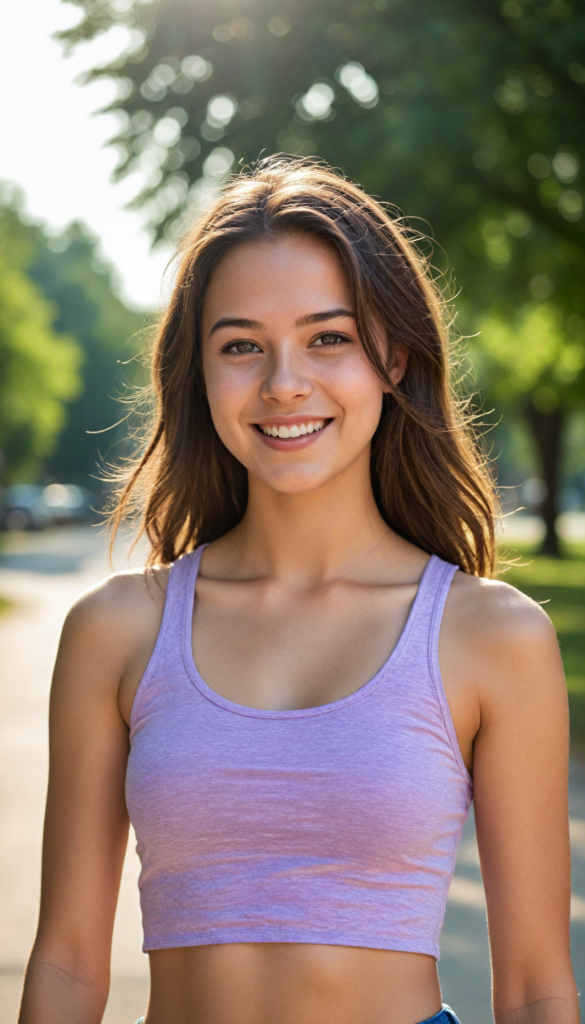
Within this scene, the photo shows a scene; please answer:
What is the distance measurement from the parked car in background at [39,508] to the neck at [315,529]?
37117 millimetres

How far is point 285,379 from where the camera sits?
2.14 meters

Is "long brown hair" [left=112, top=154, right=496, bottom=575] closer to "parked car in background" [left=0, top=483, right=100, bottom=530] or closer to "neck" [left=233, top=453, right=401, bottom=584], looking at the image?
"neck" [left=233, top=453, right=401, bottom=584]

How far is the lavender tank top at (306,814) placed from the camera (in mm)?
1905

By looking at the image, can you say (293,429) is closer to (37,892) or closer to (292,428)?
(292,428)

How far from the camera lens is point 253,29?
9570mm

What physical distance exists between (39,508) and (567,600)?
29.6 m

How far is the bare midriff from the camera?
1895mm

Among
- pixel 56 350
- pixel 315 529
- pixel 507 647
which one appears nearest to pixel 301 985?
pixel 507 647

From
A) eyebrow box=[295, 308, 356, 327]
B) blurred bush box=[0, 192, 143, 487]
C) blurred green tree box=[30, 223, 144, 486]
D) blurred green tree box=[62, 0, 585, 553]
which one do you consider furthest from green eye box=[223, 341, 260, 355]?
blurred green tree box=[30, 223, 144, 486]

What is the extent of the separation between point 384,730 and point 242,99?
8953 mm

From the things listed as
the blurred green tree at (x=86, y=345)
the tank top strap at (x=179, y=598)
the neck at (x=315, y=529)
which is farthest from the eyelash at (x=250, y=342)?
the blurred green tree at (x=86, y=345)

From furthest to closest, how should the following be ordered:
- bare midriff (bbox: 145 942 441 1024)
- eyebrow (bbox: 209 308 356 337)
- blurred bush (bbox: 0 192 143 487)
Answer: blurred bush (bbox: 0 192 143 487) → eyebrow (bbox: 209 308 356 337) → bare midriff (bbox: 145 942 441 1024)

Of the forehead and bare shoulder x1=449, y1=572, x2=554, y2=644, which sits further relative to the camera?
the forehead

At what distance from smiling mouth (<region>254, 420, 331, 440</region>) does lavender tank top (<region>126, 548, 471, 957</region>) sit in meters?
0.45
